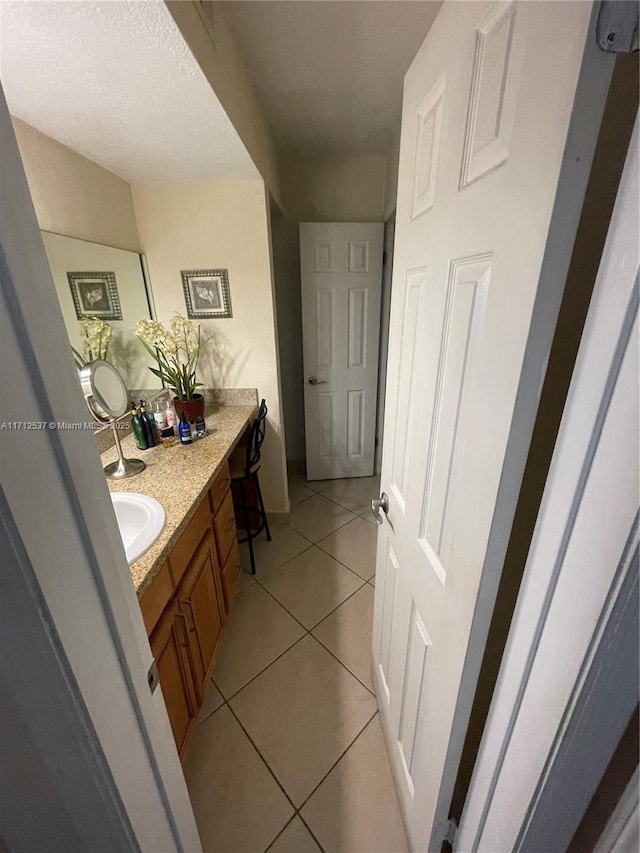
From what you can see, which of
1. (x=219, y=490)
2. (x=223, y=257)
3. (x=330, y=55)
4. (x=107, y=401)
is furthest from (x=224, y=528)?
(x=330, y=55)

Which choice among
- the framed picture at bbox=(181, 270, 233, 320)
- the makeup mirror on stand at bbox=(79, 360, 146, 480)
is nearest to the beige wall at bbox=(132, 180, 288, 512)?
the framed picture at bbox=(181, 270, 233, 320)

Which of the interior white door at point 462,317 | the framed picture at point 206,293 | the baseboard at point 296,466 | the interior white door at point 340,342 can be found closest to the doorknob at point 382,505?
the interior white door at point 462,317

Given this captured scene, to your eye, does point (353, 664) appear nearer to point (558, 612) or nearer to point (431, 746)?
point (431, 746)

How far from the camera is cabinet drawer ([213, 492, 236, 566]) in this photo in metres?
1.49

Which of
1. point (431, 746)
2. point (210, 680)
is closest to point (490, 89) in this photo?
point (431, 746)

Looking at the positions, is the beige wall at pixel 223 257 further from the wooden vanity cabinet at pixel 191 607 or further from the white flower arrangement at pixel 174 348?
the wooden vanity cabinet at pixel 191 607

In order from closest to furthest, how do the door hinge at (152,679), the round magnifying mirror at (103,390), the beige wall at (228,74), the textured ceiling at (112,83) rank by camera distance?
1. the door hinge at (152,679)
2. the textured ceiling at (112,83)
3. the beige wall at (228,74)
4. the round magnifying mirror at (103,390)

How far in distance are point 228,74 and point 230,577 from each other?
2.09m

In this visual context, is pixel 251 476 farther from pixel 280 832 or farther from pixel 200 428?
pixel 280 832

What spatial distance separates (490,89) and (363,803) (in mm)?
1838

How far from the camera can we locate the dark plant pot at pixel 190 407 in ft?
5.91

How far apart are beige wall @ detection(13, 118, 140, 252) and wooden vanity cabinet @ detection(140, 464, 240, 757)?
1.21 m

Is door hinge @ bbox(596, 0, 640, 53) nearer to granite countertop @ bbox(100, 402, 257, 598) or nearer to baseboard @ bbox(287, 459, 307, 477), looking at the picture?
granite countertop @ bbox(100, 402, 257, 598)

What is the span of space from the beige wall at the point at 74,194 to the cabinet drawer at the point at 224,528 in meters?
1.28
